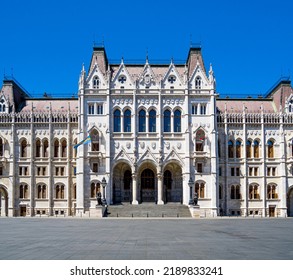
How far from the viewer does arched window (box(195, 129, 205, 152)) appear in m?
74.9

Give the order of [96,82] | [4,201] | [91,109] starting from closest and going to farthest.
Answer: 1. [91,109]
2. [96,82]
3. [4,201]

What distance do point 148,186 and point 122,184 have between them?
165 inches

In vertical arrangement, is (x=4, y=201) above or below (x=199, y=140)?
below

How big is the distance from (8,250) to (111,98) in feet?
178

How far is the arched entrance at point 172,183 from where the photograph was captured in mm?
76188

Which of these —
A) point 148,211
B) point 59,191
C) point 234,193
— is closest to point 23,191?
point 59,191

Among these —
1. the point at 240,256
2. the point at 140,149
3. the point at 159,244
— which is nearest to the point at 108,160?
the point at 140,149

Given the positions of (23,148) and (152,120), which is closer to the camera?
(152,120)

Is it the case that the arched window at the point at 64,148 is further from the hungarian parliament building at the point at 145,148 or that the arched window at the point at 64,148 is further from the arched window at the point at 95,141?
the arched window at the point at 95,141

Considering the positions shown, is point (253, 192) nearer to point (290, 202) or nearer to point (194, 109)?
point (290, 202)

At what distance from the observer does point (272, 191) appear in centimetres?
7838

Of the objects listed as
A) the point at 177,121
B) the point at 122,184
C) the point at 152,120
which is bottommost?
the point at 122,184

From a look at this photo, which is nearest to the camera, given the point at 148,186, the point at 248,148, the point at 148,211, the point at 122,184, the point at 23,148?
the point at 148,211

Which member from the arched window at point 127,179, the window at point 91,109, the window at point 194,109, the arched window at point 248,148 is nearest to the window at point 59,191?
the arched window at point 127,179
